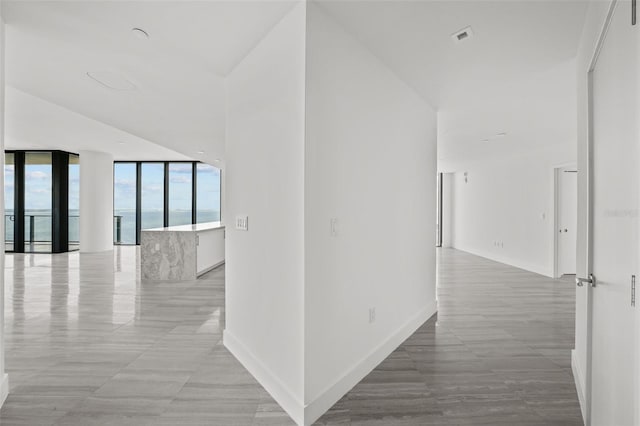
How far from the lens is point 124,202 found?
12.0m

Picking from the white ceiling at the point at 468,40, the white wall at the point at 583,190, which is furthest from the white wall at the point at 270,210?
the white wall at the point at 583,190

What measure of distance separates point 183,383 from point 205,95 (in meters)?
3.02

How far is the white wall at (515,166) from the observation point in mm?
4133

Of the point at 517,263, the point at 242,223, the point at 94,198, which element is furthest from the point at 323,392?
the point at 94,198

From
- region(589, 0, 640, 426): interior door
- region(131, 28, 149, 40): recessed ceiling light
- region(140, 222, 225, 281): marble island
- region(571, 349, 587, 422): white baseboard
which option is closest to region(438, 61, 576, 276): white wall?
region(589, 0, 640, 426): interior door

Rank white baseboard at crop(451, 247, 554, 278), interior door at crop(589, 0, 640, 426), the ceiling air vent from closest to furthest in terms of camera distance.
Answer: interior door at crop(589, 0, 640, 426)
the ceiling air vent
white baseboard at crop(451, 247, 554, 278)

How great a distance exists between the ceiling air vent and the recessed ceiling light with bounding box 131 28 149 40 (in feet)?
7.30

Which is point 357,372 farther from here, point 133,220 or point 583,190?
point 133,220

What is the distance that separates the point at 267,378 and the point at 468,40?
2.84m

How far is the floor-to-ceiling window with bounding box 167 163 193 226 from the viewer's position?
11961mm

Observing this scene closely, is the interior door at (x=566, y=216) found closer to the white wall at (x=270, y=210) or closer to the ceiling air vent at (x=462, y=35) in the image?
the ceiling air vent at (x=462, y=35)

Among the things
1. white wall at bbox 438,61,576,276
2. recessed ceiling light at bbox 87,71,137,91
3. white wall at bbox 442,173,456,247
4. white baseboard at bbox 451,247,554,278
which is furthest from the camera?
white wall at bbox 442,173,456,247

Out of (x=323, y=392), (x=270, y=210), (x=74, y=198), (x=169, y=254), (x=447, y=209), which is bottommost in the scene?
(x=323, y=392)

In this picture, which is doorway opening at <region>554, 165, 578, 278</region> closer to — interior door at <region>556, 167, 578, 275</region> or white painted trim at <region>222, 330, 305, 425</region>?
interior door at <region>556, 167, 578, 275</region>
